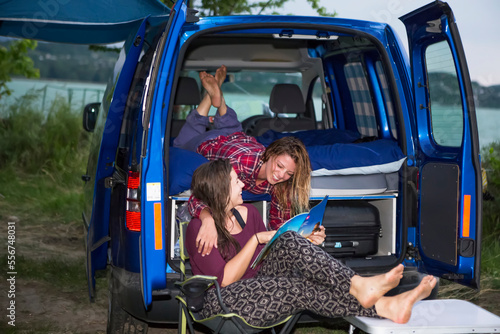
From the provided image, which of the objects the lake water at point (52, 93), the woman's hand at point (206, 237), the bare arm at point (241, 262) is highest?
the lake water at point (52, 93)

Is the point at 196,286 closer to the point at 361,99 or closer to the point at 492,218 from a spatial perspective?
the point at 361,99

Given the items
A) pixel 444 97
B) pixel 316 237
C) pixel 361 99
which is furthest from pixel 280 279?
pixel 361 99

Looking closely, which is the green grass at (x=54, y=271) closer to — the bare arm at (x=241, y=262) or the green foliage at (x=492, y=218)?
the bare arm at (x=241, y=262)

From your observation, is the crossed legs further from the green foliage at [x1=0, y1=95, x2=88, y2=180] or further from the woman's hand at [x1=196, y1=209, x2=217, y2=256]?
the green foliage at [x1=0, y1=95, x2=88, y2=180]

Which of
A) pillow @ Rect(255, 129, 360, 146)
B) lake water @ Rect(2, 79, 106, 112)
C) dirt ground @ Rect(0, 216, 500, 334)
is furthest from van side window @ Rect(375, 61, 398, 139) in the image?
lake water @ Rect(2, 79, 106, 112)

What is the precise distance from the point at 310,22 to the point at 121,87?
1.29 m

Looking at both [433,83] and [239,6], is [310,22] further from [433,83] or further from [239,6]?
[239,6]

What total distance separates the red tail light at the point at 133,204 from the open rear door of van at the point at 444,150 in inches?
65.3

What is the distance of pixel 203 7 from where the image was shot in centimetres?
900

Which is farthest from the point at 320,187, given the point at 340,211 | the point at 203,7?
the point at 203,7

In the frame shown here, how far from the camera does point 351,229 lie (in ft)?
12.9

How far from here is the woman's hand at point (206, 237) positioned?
319 centimetres

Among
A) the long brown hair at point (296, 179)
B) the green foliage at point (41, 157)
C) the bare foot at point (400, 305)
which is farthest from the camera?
the green foliage at point (41, 157)

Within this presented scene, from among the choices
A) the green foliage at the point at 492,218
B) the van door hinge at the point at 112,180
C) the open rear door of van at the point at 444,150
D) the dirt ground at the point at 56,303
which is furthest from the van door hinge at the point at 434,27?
the green foliage at the point at 492,218
